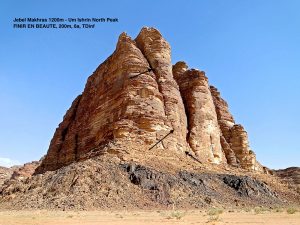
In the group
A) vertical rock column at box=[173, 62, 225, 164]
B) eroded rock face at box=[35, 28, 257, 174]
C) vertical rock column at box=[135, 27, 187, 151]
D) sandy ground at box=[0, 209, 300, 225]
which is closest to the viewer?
sandy ground at box=[0, 209, 300, 225]

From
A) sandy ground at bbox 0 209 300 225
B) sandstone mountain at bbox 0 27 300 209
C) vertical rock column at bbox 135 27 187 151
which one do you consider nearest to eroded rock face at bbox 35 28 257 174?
vertical rock column at bbox 135 27 187 151

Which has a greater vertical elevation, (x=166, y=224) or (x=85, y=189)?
(x=85, y=189)

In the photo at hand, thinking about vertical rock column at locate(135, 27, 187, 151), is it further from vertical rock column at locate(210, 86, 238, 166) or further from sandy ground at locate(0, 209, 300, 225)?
Result: sandy ground at locate(0, 209, 300, 225)

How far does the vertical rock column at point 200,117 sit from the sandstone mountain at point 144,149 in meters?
0.18

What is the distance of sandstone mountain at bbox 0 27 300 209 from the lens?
125ft

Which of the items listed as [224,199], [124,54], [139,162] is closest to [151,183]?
[139,162]

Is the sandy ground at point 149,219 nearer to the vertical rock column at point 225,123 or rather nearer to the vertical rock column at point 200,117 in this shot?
the vertical rock column at point 200,117

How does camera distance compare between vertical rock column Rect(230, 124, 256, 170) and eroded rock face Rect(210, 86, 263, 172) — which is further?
vertical rock column Rect(230, 124, 256, 170)

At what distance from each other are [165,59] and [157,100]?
9896mm

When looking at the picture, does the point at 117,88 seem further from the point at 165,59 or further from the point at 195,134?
the point at 195,134

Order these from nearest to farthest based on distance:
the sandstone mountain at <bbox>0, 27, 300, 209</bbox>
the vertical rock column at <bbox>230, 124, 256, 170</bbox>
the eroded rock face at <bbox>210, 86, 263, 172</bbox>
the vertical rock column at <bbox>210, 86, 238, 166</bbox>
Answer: the sandstone mountain at <bbox>0, 27, 300, 209</bbox> < the vertical rock column at <bbox>210, 86, 238, 166</bbox> < the eroded rock face at <bbox>210, 86, 263, 172</bbox> < the vertical rock column at <bbox>230, 124, 256, 170</bbox>

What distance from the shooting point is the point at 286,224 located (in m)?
19.1

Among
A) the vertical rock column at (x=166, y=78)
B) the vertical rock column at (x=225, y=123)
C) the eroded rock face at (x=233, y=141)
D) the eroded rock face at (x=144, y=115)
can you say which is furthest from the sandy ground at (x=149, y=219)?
the eroded rock face at (x=233, y=141)

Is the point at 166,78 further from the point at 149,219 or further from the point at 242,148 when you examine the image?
the point at 149,219
